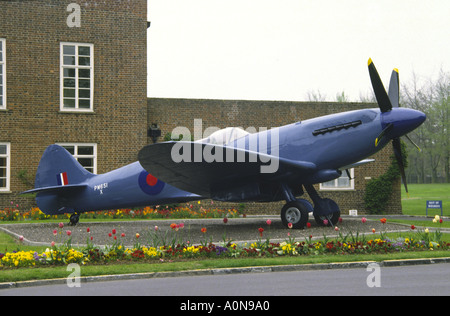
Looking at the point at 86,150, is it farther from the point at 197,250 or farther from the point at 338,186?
the point at 197,250

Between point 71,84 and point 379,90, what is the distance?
14.0 metres

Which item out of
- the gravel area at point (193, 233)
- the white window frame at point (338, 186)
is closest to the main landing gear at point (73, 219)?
the gravel area at point (193, 233)

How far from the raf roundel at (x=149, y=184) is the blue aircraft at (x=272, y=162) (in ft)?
0.09

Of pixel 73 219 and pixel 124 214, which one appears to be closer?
pixel 73 219

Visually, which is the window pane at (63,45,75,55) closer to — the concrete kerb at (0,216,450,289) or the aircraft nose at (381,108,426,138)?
the aircraft nose at (381,108,426,138)

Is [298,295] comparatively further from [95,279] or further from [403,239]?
[403,239]

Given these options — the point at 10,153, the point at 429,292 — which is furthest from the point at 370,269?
the point at 10,153

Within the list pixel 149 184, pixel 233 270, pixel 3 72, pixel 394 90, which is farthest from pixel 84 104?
pixel 233 270

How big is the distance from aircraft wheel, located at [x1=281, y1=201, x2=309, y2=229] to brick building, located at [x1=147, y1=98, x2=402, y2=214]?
33.0 ft

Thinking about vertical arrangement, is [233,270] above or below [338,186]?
below

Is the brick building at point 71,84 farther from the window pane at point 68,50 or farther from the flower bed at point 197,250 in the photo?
the flower bed at point 197,250

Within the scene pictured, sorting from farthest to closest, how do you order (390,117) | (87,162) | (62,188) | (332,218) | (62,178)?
(87,162)
(62,178)
(62,188)
(332,218)
(390,117)

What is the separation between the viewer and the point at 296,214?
12.9 metres

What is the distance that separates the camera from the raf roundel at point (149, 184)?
1442 centimetres
